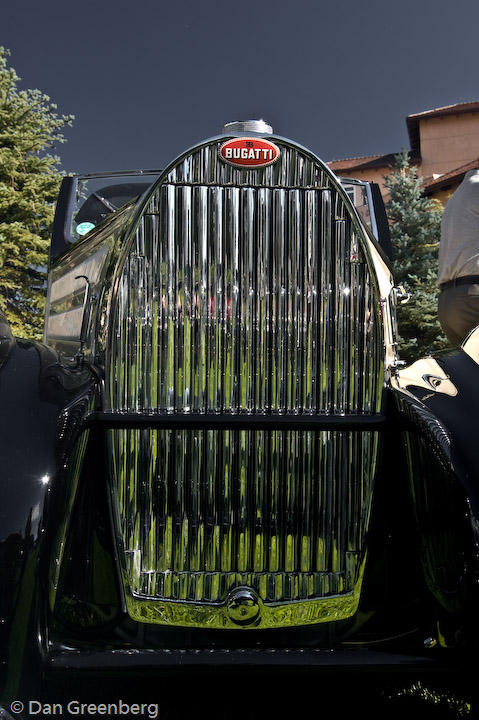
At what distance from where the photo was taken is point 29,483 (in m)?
1.37

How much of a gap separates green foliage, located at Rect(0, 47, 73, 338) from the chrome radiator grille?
16763 millimetres

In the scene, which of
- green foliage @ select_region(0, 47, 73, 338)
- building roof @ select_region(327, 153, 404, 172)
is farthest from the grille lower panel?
building roof @ select_region(327, 153, 404, 172)

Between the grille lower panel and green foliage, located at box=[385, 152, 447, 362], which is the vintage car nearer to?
the grille lower panel

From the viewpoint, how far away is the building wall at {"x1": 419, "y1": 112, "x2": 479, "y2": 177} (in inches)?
1149

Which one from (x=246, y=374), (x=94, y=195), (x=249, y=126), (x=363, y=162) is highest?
(x=363, y=162)

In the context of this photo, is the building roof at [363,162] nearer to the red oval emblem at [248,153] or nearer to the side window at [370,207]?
the side window at [370,207]

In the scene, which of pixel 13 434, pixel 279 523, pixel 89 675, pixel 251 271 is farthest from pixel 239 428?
pixel 89 675

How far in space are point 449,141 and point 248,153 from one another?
31441 mm

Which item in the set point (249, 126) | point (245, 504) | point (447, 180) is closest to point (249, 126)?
point (249, 126)

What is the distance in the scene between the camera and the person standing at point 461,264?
339cm

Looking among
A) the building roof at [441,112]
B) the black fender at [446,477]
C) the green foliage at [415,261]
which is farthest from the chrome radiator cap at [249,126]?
the building roof at [441,112]

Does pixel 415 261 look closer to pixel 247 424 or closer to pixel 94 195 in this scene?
pixel 94 195

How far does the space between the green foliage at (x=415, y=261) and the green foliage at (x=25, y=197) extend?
10.4 metres

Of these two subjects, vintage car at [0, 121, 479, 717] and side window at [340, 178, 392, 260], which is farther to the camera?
side window at [340, 178, 392, 260]
